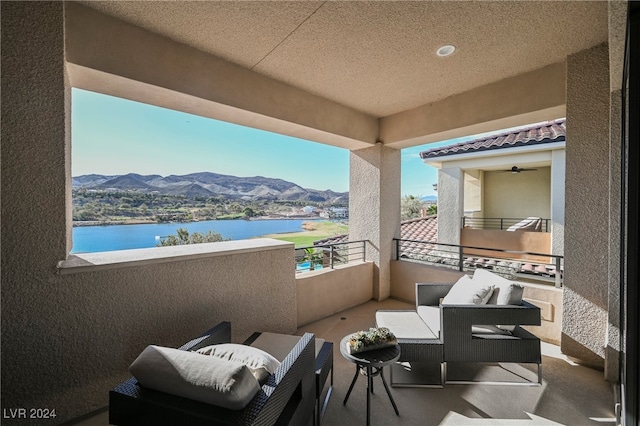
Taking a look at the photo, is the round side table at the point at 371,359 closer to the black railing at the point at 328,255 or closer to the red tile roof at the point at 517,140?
the black railing at the point at 328,255

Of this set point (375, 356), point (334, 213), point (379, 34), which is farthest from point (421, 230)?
point (375, 356)

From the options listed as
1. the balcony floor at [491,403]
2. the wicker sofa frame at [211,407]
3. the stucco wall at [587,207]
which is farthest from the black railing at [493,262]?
Result: the wicker sofa frame at [211,407]

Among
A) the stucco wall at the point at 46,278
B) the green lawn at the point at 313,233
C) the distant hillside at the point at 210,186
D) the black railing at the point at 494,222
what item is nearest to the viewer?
the stucco wall at the point at 46,278

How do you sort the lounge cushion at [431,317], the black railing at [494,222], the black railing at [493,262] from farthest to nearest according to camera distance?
1. the black railing at [494,222]
2. the black railing at [493,262]
3. the lounge cushion at [431,317]

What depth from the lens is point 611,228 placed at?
2.38m

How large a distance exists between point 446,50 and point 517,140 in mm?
3757

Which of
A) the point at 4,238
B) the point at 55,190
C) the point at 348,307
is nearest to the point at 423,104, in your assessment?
the point at 348,307

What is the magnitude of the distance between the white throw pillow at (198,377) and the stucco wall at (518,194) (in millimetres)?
8674

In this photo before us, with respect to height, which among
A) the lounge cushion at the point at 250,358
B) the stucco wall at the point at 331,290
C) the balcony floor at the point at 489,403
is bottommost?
the balcony floor at the point at 489,403

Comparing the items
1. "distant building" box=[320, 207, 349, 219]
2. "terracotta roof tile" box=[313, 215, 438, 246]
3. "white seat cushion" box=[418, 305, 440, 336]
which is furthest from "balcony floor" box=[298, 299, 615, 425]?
"terracotta roof tile" box=[313, 215, 438, 246]

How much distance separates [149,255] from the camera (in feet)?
7.84

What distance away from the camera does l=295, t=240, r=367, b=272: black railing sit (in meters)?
3.81

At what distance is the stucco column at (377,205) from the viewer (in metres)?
4.54

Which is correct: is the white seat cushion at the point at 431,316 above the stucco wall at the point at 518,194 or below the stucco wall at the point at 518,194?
below
